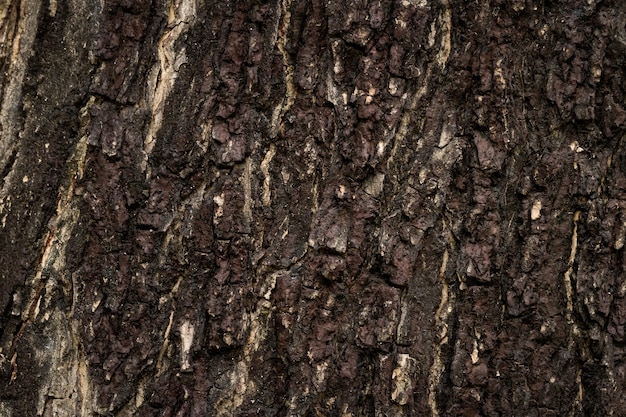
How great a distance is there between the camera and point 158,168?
59.5 inches

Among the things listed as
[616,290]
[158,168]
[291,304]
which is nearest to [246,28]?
[158,168]

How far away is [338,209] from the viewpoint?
1.49m

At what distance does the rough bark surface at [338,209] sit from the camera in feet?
4.84

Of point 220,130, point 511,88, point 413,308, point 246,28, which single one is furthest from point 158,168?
point 511,88

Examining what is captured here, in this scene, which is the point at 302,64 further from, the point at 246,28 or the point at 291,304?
the point at 291,304

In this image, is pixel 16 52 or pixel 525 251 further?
pixel 16 52

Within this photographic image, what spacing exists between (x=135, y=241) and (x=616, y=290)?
0.94m

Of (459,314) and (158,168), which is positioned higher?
(158,168)

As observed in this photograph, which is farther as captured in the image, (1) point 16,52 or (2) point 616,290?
(1) point 16,52

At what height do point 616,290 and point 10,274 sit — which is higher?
point 616,290

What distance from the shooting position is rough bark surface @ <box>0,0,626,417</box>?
1476mm

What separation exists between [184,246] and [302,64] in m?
0.43

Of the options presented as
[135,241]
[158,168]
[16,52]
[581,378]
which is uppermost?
[16,52]

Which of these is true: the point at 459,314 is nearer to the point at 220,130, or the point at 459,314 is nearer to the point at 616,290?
the point at 616,290
